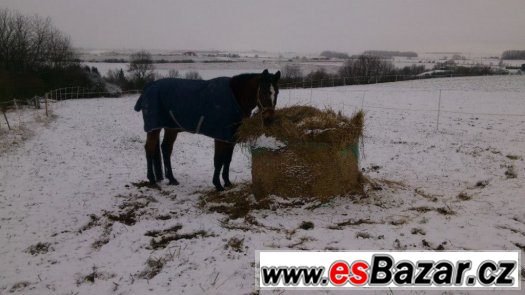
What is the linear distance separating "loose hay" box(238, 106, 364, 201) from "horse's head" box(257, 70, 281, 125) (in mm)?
154

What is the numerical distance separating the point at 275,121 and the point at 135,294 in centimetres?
314

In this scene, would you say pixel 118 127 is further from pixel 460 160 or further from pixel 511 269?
pixel 511 269

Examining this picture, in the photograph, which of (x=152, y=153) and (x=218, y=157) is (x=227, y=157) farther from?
(x=152, y=153)

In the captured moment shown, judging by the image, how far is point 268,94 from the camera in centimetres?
503

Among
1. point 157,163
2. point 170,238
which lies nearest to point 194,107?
point 157,163

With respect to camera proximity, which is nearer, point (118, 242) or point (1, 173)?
point (118, 242)

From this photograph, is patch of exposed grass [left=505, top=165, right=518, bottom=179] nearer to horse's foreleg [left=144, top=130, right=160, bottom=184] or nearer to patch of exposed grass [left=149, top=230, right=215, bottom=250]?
patch of exposed grass [left=149, top=230, right=215, bottom=250]

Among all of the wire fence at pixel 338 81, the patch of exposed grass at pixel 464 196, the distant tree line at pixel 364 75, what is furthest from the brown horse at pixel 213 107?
the wire fence at pixel 338 81

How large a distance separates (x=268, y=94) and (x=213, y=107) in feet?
3.61

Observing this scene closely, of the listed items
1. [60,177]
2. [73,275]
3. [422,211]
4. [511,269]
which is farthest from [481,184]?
[60,177]

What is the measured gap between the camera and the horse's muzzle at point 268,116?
5.07 metres

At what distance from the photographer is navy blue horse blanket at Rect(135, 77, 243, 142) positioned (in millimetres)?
5543

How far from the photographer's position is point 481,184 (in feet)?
19.5
